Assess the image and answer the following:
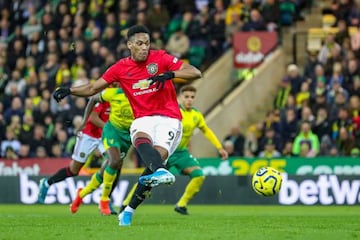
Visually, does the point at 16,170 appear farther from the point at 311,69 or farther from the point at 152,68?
the point at 152,68

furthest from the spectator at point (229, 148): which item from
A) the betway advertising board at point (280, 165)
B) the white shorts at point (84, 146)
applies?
the white shorts at point (84, 146)

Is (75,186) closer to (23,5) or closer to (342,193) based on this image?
(342,193)

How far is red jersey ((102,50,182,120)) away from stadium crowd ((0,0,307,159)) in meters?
12.2

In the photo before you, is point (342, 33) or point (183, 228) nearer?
point (183, 228)

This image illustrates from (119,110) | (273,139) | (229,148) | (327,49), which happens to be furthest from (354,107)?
(119,110)

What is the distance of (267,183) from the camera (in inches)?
637

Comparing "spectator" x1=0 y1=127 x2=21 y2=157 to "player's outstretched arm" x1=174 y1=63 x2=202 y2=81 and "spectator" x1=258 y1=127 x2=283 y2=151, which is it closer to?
"spectator" x1=258 y1=127 x2=283 y2=151

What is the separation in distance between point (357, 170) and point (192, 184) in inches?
222

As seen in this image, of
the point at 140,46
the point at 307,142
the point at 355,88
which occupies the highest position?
the point at 140,46

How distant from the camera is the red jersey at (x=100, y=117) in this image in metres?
18.9

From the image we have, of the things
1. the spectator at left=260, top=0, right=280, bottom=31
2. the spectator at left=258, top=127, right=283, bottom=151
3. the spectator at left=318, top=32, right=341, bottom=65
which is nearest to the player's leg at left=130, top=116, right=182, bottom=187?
the spectator at left=258, top=127, right=283, bottom=151

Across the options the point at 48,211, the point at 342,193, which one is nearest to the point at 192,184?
the point at 48,211

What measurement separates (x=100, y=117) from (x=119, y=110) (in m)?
1.02

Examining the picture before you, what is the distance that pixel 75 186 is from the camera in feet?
79.1
